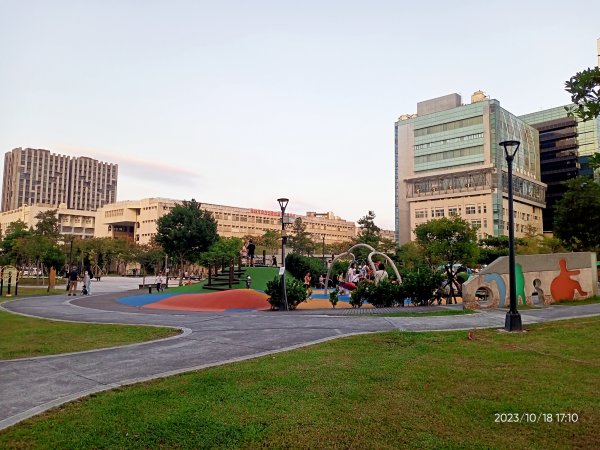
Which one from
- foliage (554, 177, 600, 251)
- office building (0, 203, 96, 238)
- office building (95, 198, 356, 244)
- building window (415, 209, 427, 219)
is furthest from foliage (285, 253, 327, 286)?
office building (0, 203, 96, 238)

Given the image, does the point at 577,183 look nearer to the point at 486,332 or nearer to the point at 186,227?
the point at 486,332

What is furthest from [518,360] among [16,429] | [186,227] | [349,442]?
[186,227]

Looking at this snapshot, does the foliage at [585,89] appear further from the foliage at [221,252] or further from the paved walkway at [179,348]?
the foliage at [221,252]

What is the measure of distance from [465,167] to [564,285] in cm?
8298

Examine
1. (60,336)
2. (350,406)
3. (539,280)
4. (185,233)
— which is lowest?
(60,336)

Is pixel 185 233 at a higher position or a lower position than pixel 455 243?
higher

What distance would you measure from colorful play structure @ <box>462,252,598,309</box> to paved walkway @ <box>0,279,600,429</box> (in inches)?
67.2

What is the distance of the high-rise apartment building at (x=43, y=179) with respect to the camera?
606 ft

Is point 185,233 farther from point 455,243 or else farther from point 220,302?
point 455,243

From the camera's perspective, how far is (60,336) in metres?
12.7

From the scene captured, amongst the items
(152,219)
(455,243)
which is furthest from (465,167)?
(152,219)

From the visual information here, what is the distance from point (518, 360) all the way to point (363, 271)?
2746cm

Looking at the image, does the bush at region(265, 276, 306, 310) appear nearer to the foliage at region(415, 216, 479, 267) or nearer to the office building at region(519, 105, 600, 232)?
the foliage at region(415, 216, 479, 267)

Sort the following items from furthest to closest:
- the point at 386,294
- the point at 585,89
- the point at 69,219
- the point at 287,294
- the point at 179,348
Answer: the point at 69,219
the point at 287,294
the point at 386,294
the point at 179,348
the point at 585,89
